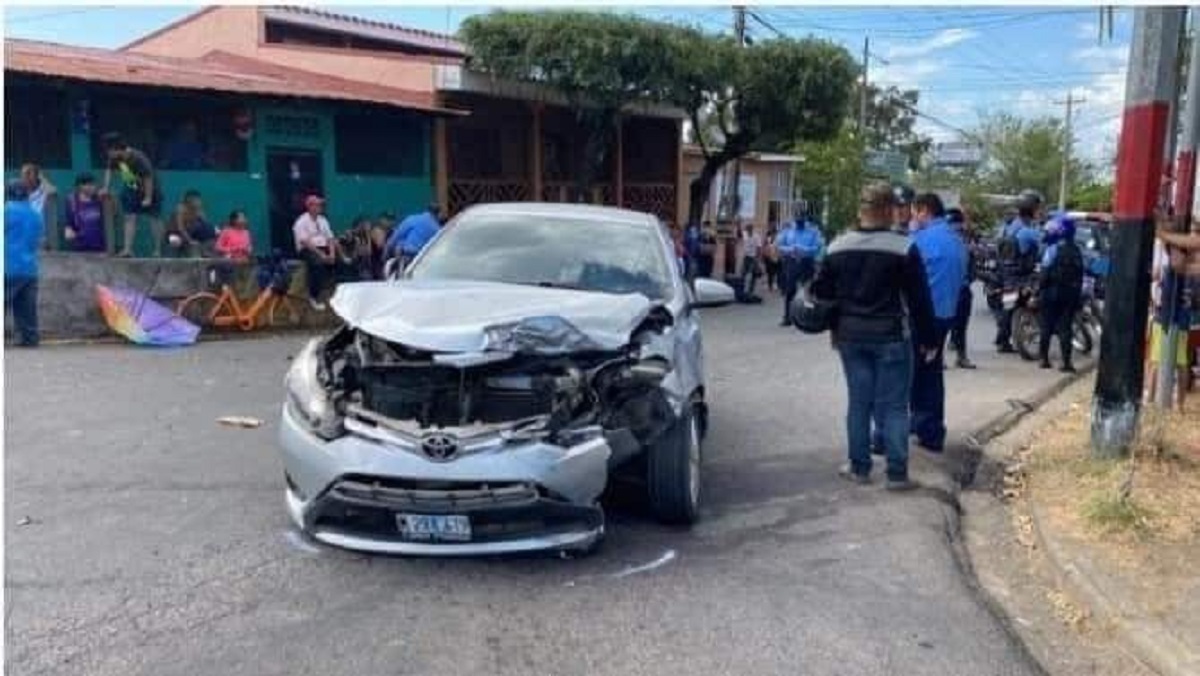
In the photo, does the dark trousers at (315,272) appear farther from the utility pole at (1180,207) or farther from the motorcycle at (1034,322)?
the utility pole at (1180,207)

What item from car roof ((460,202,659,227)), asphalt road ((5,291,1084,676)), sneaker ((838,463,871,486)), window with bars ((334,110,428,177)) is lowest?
sneaker ((838,463,871,486))

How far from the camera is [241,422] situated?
25.4 feet

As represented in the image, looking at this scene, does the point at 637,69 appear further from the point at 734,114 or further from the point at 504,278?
the point at 504,278

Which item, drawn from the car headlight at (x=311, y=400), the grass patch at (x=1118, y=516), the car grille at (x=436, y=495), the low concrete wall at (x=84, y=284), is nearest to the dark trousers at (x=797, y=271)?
the low concrete wall at (x=84, y=284)

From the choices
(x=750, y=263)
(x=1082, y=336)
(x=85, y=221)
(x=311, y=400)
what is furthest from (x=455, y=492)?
(x=750, y=263)

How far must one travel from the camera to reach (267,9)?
928 inches

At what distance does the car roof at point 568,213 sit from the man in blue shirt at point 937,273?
212 cm

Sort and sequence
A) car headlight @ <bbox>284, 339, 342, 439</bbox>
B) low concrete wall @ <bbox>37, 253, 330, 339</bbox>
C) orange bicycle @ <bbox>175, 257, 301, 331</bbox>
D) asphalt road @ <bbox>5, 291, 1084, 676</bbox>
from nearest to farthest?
asphalt road @ <bbox>5, 291, 1084, 676</bbox>, car headlight @ <bbox>284, 339, 342, 439</bbox>, low concrete wall @ <bbox>37, 253, 330, 339</bbox>, orange bicycle @ <bbox>175, 257, 301, 331</bbox>

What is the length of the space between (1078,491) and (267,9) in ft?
71.5

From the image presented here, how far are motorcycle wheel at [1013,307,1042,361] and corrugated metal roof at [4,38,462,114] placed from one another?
10.7m

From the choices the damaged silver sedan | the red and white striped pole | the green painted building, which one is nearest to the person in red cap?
the green painted building

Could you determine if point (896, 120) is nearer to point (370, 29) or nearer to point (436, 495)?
point (370, 29)

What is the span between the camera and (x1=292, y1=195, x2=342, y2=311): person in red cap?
14570 mm

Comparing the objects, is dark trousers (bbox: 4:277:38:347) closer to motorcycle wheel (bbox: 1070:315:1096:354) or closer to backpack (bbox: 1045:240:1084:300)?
backpack (bbox: 1045:240:1084:300)
